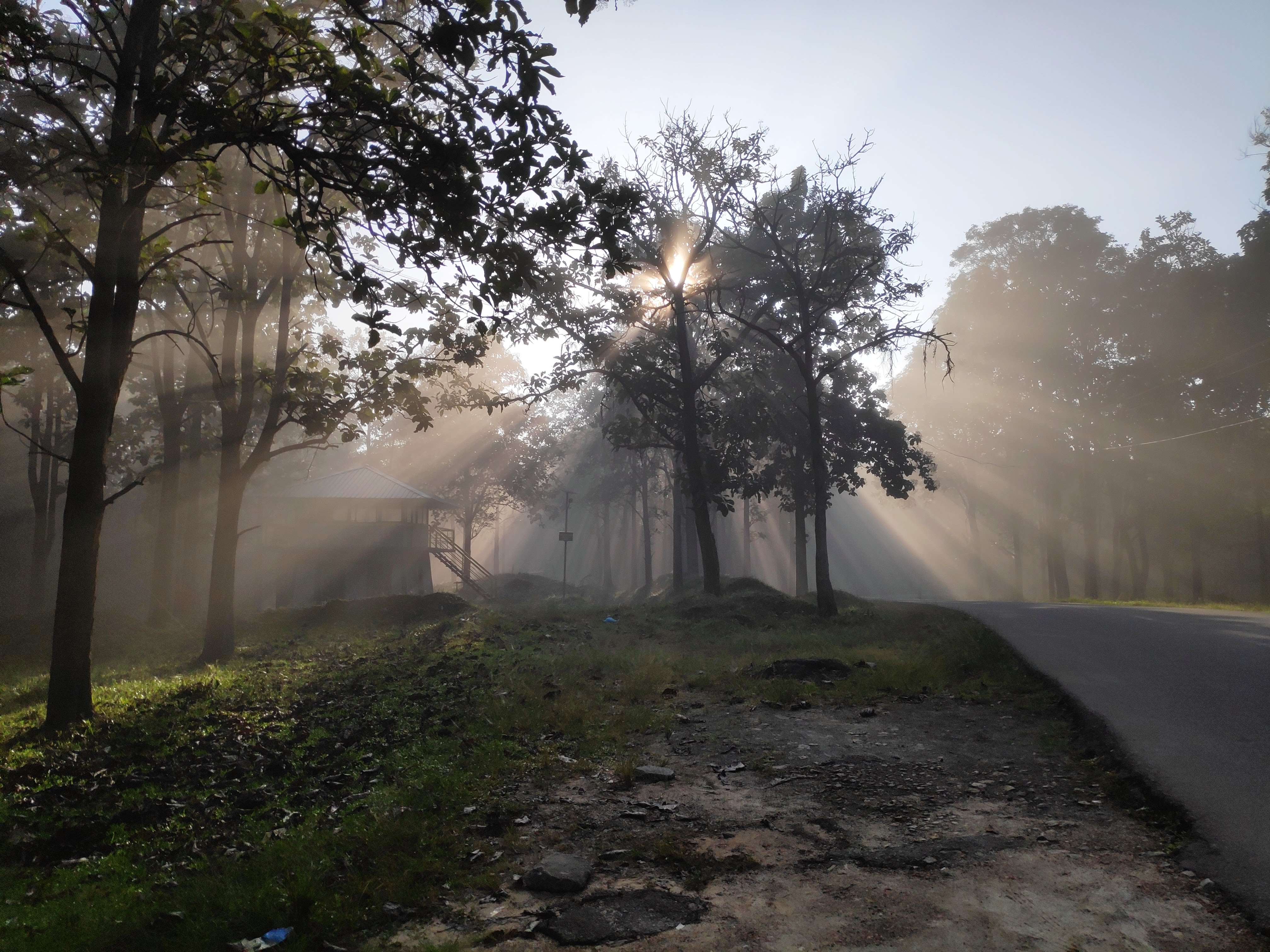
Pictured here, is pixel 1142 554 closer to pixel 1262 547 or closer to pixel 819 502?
pixel 1262 547

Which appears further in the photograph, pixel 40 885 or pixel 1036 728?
pixel 1036 728

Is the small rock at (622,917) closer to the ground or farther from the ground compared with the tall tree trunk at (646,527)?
closer to the ground

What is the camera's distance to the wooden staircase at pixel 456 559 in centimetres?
4003

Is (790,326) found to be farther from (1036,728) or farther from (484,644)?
(1036,728)

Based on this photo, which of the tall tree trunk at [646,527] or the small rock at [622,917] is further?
the tall tree trunk at [646,527]

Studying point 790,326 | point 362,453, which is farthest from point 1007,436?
point 362,453

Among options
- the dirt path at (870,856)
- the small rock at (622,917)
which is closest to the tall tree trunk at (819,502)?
the dirt path at (870,856)

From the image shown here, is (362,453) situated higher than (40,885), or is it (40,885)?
(362,453)

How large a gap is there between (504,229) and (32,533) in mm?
36053

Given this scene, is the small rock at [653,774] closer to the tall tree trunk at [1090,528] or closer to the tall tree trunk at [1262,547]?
the tall tree trunk at [1262,547]

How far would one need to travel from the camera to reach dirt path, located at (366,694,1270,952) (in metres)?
3.29

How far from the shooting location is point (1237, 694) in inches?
257

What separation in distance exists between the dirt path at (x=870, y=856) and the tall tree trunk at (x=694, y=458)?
1594 cm

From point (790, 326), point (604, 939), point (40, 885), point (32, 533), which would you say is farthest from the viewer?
point (32, 533)
